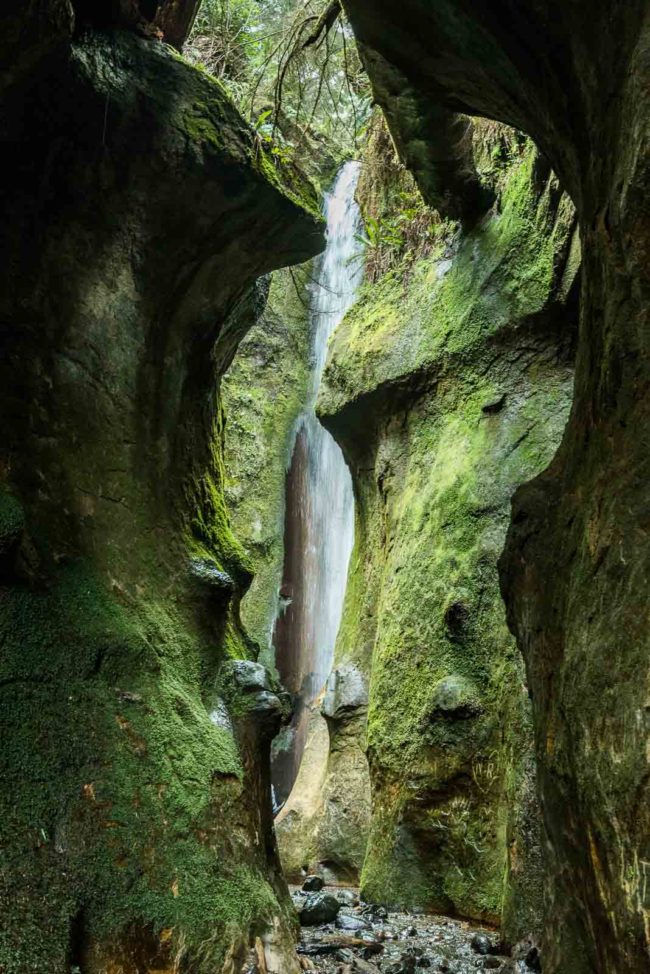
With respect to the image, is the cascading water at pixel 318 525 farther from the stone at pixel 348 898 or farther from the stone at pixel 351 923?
the stone at pixel 351 923

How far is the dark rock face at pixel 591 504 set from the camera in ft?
7.89

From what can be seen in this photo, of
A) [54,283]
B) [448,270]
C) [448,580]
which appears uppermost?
[448,270]

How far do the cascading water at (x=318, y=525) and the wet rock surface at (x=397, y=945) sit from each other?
795 centimetres

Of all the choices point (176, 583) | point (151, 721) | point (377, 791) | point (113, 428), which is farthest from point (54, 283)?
point (377, 791)

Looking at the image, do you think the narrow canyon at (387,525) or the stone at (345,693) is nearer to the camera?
the narrow canyon at (387,525)

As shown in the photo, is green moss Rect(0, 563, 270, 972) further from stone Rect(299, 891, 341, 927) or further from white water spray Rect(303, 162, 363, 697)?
white water spray Rect(303, 162, 363, 697)

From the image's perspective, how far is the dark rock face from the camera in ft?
7.89

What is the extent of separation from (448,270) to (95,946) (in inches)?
268

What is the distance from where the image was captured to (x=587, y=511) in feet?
9.71

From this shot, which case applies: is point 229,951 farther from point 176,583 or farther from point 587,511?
point 587,511

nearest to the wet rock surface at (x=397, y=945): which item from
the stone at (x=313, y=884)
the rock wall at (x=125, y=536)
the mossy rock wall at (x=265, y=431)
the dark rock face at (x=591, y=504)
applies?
the rock wall at (x=125, y=536)

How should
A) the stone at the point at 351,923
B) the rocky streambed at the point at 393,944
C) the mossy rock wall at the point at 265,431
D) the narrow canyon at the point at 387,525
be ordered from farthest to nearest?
the mossy rock wall at the point at 265,431
the stone at the point at 351,923
the rocky streambed at the point at 393,944
the narrow canyon at the point at 387,525

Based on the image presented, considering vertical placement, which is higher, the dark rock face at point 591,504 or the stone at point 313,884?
the dark rock face at point 591,504

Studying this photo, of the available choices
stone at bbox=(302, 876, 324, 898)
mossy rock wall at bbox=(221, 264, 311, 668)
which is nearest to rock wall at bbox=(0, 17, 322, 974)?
stone at bbox=(302, 876, 324, 898)
